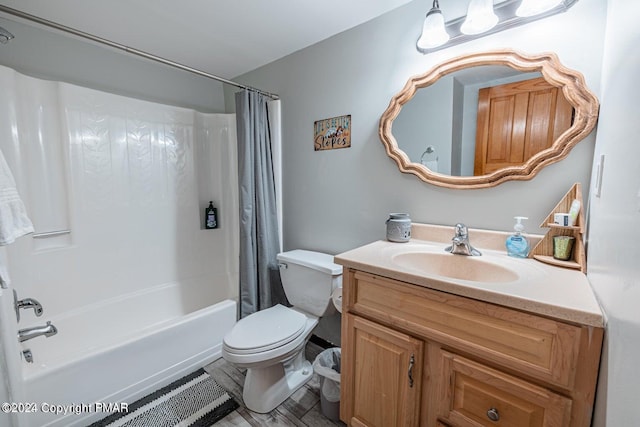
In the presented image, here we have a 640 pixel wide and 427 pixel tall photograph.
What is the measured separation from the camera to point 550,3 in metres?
1.05

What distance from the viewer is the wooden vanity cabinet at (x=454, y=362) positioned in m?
0.71

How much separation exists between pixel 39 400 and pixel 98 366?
0.22 m

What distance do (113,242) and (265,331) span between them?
1393mm

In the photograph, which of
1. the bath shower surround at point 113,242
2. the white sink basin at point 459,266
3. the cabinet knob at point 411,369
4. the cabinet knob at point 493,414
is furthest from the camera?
the bath shower surround at point 113,242

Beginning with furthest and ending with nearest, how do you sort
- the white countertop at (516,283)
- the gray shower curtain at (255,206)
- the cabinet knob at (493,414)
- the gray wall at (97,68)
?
the gray shower curtain at (255,206), the gray wall at (97,68), the cabinet knob at (493,414), the white countertop at (516,283)

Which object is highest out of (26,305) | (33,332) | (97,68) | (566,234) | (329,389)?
(97,68)

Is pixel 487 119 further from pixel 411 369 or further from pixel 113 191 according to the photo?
pixel 113 191

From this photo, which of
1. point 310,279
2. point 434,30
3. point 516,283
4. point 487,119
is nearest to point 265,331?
point 310,279

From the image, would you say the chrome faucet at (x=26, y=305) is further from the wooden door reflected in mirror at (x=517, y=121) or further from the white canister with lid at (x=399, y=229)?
the wooden door reflected in mirror at (x=517, y=121)

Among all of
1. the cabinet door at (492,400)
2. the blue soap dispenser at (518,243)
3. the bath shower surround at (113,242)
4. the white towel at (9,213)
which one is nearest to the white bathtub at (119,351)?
the bath shower surround at (113,242)

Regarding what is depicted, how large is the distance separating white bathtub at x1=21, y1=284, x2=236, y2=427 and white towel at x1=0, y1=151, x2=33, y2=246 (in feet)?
2.43

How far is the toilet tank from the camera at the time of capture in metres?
1.56

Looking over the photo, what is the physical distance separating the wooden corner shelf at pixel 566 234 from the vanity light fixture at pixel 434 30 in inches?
33.2

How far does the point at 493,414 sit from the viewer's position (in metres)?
0.83
